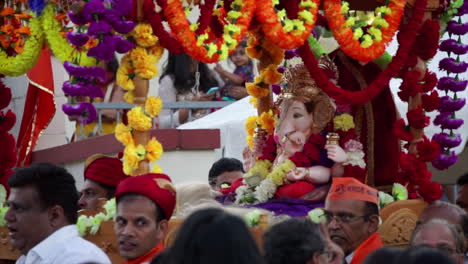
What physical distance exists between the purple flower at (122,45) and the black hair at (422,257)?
12.8 feet

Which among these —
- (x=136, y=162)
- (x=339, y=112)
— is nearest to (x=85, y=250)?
(x=136, y=162)

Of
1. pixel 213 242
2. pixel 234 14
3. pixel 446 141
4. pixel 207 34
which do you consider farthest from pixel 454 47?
pixel 213 242

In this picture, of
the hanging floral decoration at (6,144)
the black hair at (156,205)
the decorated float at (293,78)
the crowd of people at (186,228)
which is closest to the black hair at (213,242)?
the crowd of people at (186,228)

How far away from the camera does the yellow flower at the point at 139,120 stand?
7.82 m

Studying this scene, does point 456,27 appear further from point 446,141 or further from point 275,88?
point 275,88

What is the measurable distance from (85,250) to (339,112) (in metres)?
3.91

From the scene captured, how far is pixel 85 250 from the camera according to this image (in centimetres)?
527

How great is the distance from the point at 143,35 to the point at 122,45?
317 mm

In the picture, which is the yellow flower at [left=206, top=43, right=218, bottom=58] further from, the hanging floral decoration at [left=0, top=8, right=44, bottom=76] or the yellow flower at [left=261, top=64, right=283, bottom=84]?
the yellow flower at [left=261, top=64, right=283, bottom=84]

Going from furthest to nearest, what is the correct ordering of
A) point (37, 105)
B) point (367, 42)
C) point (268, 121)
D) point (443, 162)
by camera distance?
1. point (37, 105)
2. point (268, 121)
3. point (443, 162)
4. point (367, 42)

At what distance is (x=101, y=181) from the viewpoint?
27.2 ft

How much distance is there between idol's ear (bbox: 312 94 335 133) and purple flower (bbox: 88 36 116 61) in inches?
77.9

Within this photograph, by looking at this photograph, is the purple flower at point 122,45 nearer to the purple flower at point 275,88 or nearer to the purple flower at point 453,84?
the purple flower at point 275,88

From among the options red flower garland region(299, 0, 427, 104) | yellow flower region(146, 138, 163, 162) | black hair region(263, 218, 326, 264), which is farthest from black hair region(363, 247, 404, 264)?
red flower garland region(299, 0, 427, 104)
